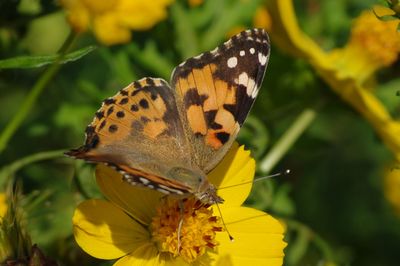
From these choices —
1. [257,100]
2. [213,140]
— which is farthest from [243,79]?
[257,100]

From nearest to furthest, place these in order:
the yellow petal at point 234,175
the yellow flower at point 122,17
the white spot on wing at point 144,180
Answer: the white spot on wing at point 144,180 → the yellow petal at point 234,175 → the yellow flower at point 122,17

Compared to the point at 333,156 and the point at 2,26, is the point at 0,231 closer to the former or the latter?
the point at 2,26

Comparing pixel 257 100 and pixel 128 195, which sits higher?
pixel 128 195

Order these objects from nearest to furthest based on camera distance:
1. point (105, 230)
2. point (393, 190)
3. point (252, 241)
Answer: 1. point (105, 230)
2. point (252, 241)
3. point (393, 190)

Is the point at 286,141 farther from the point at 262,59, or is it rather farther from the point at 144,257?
the point at 144,257

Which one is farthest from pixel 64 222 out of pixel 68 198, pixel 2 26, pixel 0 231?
pixel 0 231

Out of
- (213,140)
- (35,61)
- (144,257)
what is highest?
(35,61)

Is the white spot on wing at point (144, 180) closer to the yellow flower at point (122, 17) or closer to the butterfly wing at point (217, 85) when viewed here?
the butterfly wing at point (217, 85)

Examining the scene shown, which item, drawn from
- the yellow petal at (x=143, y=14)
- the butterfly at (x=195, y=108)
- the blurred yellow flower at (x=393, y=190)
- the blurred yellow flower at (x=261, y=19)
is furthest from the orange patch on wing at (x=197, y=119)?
the blurred yellow flower at (x=393, y=190)
